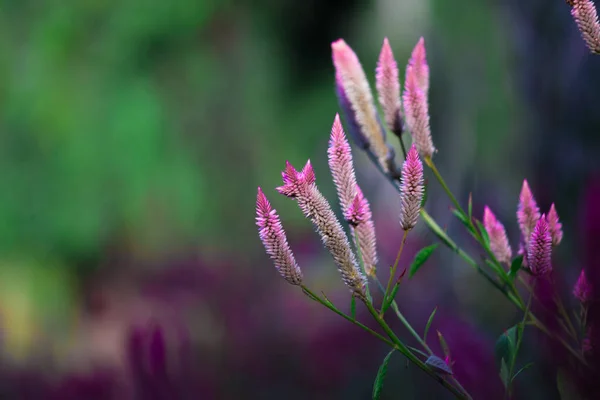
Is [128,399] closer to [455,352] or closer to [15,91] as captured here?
[455,352]

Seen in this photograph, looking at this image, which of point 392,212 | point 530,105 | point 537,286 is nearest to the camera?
point 537,286

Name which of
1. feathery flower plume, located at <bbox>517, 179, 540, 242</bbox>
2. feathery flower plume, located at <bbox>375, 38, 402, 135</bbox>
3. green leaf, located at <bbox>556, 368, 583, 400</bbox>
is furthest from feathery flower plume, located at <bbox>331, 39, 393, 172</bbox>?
green leaf, located at <bbox>556, 368, 583, 400</bbox>

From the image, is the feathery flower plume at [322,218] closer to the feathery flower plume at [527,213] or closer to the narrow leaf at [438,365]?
the narrow leaf at [438,365]

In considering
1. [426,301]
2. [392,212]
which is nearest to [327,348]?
[426,301]

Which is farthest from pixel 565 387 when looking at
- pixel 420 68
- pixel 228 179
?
pixel 228 179

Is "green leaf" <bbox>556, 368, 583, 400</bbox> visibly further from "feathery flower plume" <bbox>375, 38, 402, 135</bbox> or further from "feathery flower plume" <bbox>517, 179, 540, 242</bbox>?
"feathery flower plume" <bbox>375, 38, 402, 135</bbox>
